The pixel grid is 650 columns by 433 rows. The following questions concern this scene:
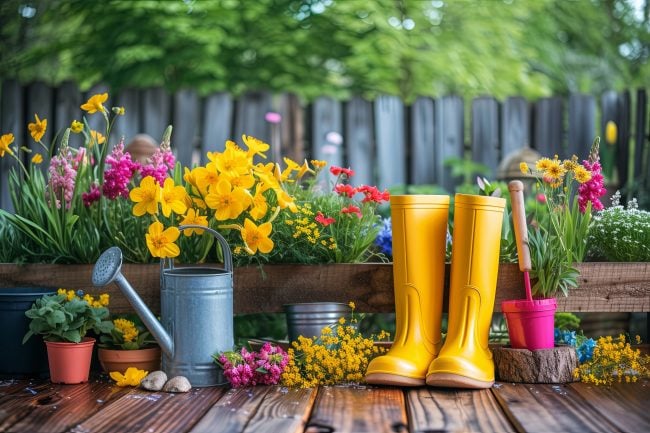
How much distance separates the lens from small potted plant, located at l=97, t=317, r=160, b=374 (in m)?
2.12

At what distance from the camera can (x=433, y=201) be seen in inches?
82.1

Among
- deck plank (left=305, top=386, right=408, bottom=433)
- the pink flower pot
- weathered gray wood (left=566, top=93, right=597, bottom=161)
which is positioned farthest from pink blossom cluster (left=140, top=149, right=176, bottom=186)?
weathered gray wood (left=566, top=93, right=597, bottom=161)

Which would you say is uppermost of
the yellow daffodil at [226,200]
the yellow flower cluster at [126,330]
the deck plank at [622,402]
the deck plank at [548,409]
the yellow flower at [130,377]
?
the yellow daffodil at [226,200]

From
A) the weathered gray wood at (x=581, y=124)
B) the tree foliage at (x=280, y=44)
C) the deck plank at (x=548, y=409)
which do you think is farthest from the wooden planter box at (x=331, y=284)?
the tree foliage at (x=280, y=44)

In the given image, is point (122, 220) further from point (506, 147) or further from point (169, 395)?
point (506, 147)

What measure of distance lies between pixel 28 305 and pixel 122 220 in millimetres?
378

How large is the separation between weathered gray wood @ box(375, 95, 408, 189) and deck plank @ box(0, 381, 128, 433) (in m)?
→ 2.83

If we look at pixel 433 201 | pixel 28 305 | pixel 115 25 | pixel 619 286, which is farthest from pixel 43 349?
pixel 115 25

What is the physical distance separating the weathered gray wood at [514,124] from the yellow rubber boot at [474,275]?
272cm

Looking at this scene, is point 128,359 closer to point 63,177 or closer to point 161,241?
point 161,241

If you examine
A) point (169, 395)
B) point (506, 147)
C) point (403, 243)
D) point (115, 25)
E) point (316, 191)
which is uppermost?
point (115, 25)

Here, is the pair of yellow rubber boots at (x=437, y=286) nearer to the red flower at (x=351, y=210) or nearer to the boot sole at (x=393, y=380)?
the boot sole at (x=393, y=380)

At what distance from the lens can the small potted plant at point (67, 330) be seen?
2014mm

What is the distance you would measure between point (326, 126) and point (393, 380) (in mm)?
2893
